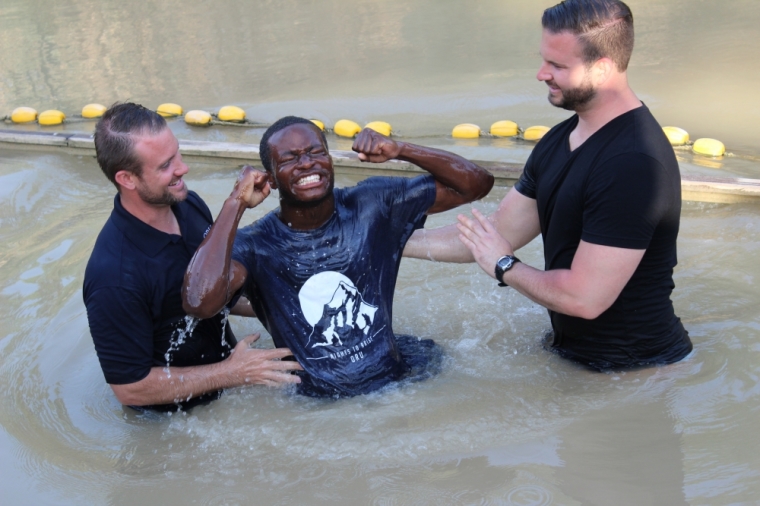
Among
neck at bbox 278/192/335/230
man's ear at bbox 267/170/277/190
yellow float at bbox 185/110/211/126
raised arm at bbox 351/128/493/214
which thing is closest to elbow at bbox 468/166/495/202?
raised arm at bbox 351/128/493/214

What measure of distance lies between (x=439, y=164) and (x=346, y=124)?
457 cm

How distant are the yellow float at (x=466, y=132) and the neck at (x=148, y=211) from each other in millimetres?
4310

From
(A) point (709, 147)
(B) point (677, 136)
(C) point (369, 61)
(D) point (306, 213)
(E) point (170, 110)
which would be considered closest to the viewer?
(D) point (306, 213)

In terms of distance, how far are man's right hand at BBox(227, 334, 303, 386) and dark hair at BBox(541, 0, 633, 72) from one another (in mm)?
1852

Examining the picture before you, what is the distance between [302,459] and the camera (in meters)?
3.39

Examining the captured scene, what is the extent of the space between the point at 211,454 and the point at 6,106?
8.14 m

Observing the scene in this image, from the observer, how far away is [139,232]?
338cm

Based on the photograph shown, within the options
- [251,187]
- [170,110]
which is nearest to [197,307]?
[251,187]

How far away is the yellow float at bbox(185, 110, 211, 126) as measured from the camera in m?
8.34

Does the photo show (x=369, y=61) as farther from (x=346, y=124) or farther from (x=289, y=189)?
(x=289, y=189)

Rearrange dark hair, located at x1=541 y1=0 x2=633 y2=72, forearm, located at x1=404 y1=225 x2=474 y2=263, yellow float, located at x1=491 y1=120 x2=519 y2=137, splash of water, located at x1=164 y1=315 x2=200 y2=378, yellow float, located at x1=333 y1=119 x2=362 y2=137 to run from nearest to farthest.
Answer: dark hair, located at x1=541 y1=0 x2=633 y2=72 → splash of water, located at x1=164 y1=315 x2=200 y2=378 → forearm, located at x1=404 y1=225 x2=474 y2=263 → yellow float, located at x1=491 y1=120 x2=519 y2=137 → yellow float, located at x1=333 y1=119 x2=362 y2=137

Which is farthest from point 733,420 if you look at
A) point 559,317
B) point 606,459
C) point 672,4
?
point 672,4

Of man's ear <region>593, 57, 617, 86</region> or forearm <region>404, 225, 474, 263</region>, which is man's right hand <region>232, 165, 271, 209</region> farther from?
man's ear <region>593, 57, 617, 86</region>

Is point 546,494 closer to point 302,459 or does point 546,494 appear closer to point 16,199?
point 302,459
